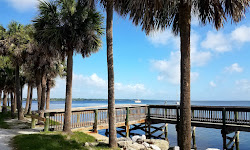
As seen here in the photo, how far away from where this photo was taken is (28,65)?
20.6 meters

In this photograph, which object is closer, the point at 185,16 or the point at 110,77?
the point at 185,16

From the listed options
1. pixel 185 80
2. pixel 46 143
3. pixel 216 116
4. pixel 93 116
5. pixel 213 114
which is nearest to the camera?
pixel 185 80

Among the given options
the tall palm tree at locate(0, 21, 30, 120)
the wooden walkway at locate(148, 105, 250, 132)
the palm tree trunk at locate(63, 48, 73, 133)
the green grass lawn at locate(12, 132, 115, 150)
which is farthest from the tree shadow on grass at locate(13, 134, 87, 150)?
the tall palm tree at locate(0, 21, 30, 120)

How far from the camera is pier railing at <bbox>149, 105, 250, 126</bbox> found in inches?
545

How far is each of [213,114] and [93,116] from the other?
8979 mm

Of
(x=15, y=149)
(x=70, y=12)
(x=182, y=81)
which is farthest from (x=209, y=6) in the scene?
(x=15, y=149)

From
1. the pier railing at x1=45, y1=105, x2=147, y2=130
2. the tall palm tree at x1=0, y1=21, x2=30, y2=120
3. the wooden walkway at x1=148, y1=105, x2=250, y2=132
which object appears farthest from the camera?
the tall palm tree at x1=0, y1=21, x2=30, y2=120

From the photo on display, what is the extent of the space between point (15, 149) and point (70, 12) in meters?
8.24

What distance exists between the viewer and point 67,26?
12.7 m

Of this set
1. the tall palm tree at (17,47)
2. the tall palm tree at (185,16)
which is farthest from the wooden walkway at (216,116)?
the tall palm tree at (17,47)

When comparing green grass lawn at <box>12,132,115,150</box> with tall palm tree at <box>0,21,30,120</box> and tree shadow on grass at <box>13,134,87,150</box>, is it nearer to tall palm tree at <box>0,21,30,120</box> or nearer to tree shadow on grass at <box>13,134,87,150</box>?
tree shadow on grass at <box>13,134,87,150</box>

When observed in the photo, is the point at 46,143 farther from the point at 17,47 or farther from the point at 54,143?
the point at 17,47

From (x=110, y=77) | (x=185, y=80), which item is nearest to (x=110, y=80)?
(x=110, y=77)

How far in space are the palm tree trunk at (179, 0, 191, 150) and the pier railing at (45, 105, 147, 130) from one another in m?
8.46
